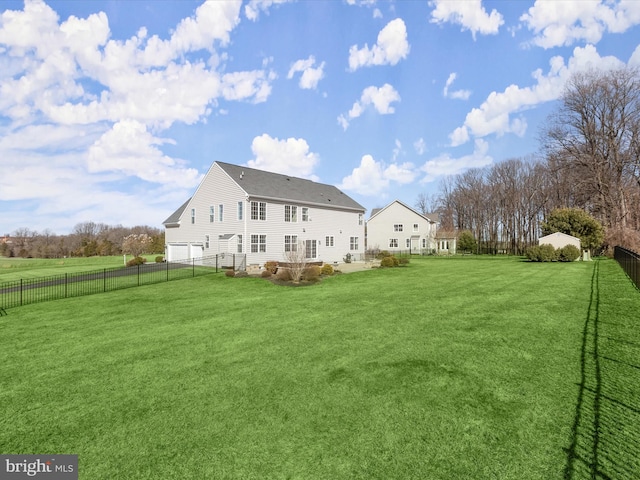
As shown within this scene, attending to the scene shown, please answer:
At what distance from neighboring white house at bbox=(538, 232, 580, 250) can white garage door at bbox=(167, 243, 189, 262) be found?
34.1 meters

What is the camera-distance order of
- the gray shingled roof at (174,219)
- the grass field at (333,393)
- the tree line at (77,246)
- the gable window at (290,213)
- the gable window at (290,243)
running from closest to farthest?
the grass field at (333,393) → the gable window at (290,243) → the gable window at (290,213) → the gray shingled roof at (174,219) → the tree line at (77,246)

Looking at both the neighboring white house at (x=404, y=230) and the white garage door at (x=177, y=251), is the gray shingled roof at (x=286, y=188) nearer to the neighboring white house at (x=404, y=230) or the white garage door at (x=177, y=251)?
the white garage door at (x=177, y=251)

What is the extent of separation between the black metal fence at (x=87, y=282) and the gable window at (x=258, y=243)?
127cm

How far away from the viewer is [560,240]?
97.1ft

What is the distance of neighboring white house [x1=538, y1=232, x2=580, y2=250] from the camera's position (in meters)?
29.1

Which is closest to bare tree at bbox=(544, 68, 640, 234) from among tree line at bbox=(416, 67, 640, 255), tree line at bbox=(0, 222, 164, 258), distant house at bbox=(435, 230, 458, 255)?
tree line at bbox=(416, 67, 640, 255)

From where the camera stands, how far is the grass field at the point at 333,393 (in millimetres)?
3455

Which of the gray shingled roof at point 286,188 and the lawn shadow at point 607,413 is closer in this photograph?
the lawn shadow at point 607,413

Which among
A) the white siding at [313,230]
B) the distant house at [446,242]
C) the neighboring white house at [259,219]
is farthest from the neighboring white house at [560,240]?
the distant house at [446,242]

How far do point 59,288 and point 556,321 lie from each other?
73.7ft

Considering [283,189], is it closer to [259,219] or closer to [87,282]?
[259,219]

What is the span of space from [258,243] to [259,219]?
74.4 inches

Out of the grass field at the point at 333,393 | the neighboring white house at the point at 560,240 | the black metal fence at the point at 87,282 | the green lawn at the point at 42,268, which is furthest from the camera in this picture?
the neighboring white house at the point at 560,240

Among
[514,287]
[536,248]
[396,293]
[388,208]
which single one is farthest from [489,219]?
[396,293]
